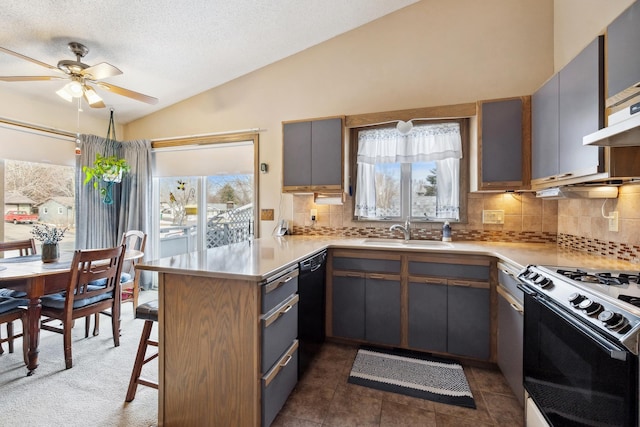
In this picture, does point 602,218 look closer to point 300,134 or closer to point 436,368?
point 436,368

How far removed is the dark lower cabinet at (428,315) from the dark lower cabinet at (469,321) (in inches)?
1.7

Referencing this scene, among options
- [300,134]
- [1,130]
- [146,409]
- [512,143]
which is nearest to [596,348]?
[512,143]

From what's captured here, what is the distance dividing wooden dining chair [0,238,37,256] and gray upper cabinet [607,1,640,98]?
4.58 m

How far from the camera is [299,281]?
73.0 inches

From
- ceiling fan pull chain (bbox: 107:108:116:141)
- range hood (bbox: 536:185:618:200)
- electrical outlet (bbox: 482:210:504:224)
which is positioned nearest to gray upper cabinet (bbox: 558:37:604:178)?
range hood (bbox: 536:185:618:200)

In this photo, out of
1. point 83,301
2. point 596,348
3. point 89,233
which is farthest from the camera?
point 89,233

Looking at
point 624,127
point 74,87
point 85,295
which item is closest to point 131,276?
point 85,295

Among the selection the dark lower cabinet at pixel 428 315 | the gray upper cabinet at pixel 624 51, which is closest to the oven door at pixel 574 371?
the dark lower cabinet at pixel 428 315

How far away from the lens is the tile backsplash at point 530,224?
1.69 metres

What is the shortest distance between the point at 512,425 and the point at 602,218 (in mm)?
1446

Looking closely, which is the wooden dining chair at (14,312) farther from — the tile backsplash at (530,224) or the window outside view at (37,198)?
the tile backsplash at (530,224)

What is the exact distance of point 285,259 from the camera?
1743 millimetres

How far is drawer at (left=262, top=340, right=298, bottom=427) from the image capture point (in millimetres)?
1421

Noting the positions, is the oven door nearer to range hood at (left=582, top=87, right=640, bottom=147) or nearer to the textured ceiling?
range hood at (left=582, top=87, right=640, bottom=147)
